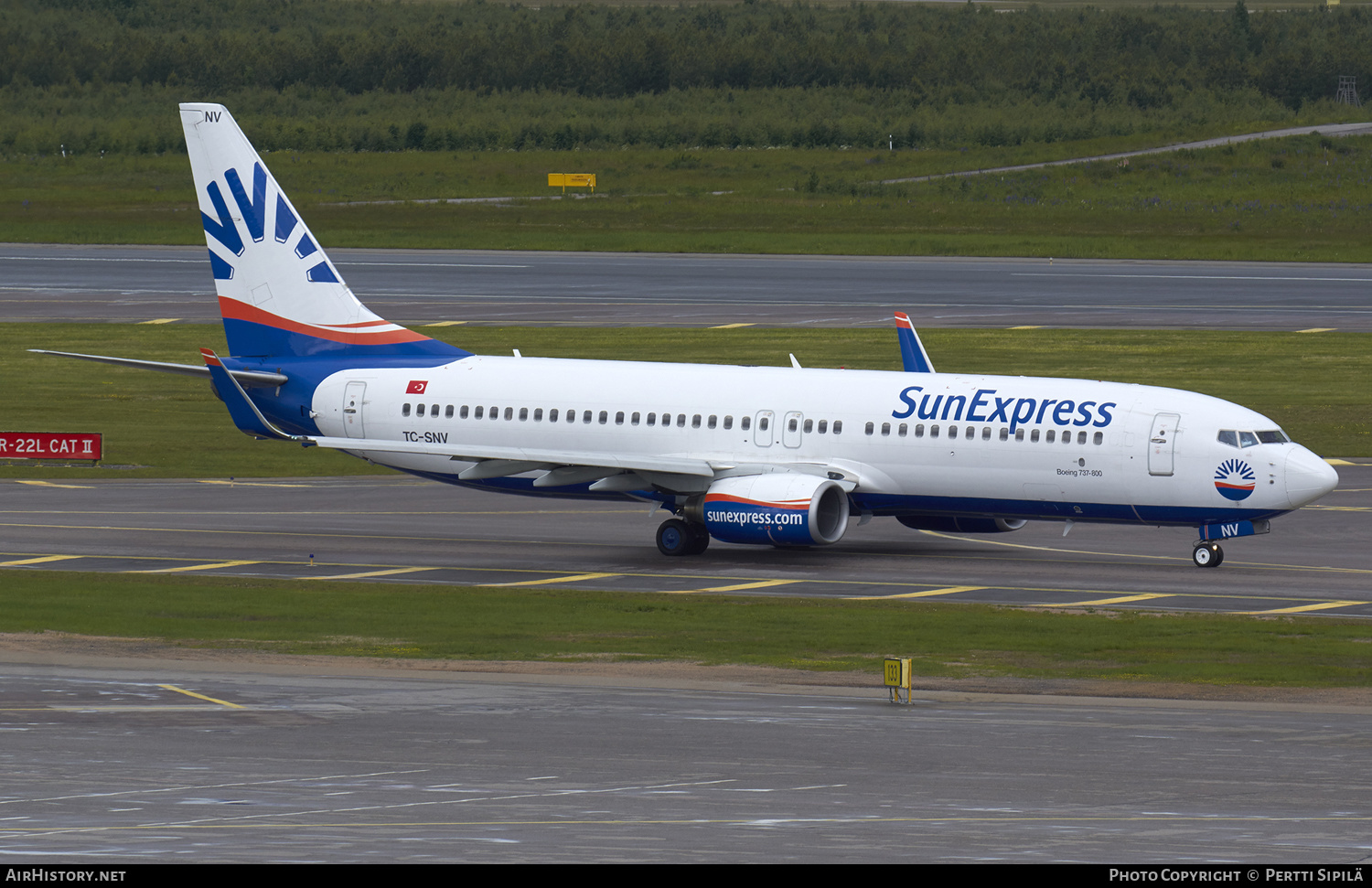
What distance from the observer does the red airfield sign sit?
62531 mm

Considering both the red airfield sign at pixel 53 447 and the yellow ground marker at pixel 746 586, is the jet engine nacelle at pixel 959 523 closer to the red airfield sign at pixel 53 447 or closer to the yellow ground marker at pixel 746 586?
the yellow ground marker at pixel 746 586

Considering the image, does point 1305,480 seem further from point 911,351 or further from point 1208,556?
point 911,351

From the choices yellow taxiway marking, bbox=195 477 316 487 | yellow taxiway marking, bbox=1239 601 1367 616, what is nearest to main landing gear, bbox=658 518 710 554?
yellow taxiway marking, bbox=1239 601 1367 616

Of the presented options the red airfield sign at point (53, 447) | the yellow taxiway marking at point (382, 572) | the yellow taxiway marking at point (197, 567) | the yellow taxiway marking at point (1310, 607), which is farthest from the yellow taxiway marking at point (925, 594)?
the red airfield sign at point (53, 447)

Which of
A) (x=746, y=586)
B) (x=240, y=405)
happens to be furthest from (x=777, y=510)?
(x=240, y=405)

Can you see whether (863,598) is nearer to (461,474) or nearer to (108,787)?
(461,474)

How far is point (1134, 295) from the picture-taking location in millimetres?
104062

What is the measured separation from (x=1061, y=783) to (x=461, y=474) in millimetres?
26704

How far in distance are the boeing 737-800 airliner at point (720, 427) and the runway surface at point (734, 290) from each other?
40491 millimetres

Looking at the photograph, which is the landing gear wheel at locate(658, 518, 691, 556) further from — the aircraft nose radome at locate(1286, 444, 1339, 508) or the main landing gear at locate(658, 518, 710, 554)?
the aircraft nose radome at locate(1286, 444, 1339, 508)

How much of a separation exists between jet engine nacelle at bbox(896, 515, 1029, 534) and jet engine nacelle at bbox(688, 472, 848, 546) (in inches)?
82.7

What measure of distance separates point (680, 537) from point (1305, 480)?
1387 centimetres

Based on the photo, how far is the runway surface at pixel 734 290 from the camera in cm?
9619

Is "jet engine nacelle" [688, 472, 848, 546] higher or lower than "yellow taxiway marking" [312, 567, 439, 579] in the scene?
higher
